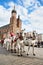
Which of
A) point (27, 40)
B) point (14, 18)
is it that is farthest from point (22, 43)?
point (14, 18)

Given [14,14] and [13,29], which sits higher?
[14,14]

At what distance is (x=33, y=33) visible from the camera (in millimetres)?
14953

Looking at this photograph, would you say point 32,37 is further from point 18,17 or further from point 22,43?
point 18,17

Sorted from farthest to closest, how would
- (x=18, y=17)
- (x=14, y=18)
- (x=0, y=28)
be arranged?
(x=0, y=28)
(x=18, y=17)
(x=14, y=18)

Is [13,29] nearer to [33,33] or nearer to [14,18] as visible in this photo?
[14,18]

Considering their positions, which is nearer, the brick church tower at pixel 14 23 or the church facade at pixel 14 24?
the brick church tower at pixel 14 23

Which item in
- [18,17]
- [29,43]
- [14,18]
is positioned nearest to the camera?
[29,43]

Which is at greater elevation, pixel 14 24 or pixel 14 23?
pixel 14 23

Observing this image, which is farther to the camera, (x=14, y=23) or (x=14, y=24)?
(x=14, y=24)

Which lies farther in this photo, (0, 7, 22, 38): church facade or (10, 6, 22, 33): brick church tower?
(0, 7, 22, 38): church facade

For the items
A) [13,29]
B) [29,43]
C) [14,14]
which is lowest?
[29,43]

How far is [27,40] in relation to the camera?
47.7 ft

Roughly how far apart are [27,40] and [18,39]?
79 cm

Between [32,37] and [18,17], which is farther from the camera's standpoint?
[18,17]
